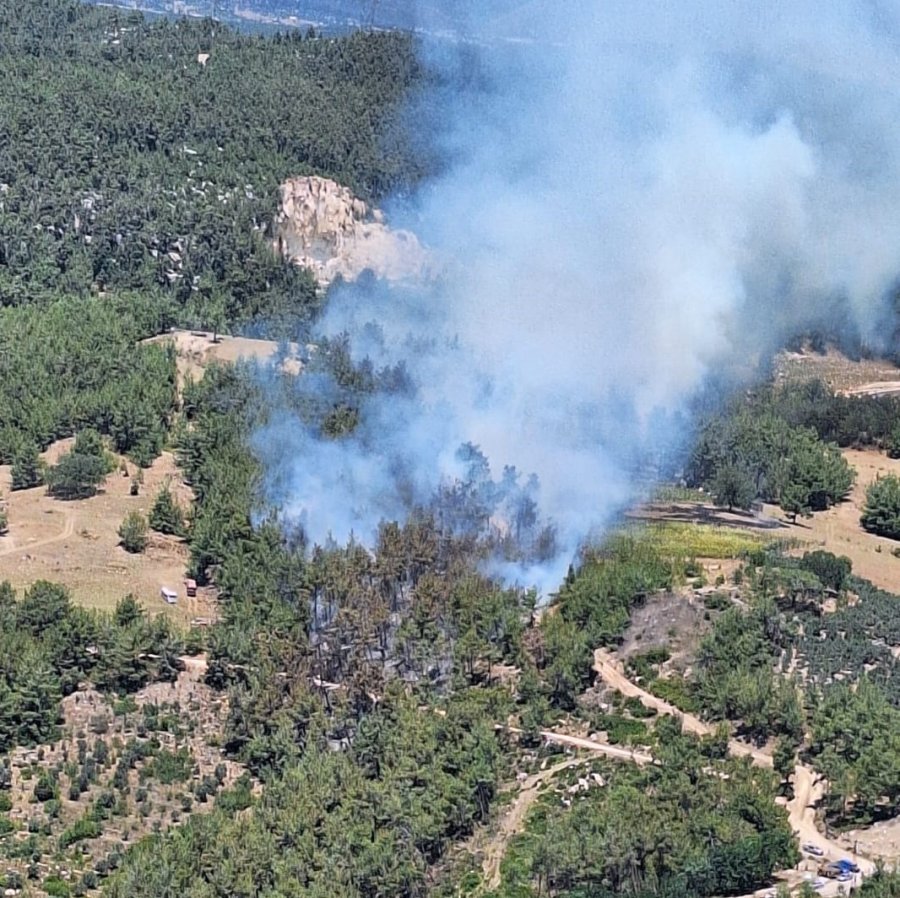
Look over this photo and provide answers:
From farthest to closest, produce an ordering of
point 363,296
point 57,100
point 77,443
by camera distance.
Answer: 1. point 57,100
2. point 363,296
3. point 77,443

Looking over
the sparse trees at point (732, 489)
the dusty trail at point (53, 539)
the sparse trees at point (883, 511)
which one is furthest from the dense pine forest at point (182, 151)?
the sparse trees at point (883, 511)

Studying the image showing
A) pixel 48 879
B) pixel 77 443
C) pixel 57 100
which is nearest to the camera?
pixel 48 879

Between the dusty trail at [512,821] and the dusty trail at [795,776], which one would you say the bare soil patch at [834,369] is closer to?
the dusty trail at [795,776]

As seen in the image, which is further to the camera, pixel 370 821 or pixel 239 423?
pixel 239 423

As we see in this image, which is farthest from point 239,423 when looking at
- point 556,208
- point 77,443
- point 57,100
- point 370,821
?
point 57,100

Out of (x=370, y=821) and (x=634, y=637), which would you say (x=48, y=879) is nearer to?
(x=370, y=821)

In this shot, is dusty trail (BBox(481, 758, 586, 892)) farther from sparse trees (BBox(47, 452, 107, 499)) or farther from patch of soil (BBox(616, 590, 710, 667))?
sparse trees (BBox(47, 452, 107, 499))

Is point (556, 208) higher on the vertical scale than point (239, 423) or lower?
higher

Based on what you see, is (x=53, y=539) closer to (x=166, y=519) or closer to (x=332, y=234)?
(x=166, y=519)
